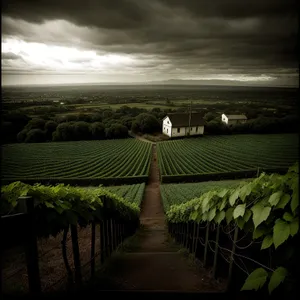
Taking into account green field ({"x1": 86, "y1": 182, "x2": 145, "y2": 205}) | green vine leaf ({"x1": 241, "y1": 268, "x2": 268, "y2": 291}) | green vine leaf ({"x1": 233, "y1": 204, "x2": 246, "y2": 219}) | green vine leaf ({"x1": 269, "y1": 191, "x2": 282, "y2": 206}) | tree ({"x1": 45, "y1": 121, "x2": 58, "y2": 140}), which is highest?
tree ({"x1": 45, "y1": 121, "x2": 58, "y2": 140})

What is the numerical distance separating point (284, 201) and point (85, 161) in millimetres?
34012

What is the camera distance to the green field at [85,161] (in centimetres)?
2728

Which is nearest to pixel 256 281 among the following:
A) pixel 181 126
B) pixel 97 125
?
pixel 97 125

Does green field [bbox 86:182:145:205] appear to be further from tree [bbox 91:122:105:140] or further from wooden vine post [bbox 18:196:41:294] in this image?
wooden vine post [bbox 18:196:41:294]

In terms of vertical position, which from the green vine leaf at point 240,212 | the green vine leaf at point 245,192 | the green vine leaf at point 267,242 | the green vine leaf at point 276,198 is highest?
the green vine leaf at point 276,198

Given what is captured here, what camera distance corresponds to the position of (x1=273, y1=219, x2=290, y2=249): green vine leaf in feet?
4.49

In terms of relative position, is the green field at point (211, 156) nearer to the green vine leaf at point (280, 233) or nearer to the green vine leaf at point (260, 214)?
the green vine leaf at point (260, 214)

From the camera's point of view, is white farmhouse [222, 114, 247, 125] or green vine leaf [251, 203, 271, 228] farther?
white farmhouse [222, 114, 247, 125]

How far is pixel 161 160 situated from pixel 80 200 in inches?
1165

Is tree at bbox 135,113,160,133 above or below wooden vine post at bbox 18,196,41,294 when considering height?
above

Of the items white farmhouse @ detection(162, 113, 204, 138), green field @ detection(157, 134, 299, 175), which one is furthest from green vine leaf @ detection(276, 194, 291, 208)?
green field @ detection(157, 134, 299, 175)

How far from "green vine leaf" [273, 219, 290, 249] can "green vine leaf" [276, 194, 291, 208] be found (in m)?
0.10

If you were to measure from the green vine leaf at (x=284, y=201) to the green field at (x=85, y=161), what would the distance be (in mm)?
25263

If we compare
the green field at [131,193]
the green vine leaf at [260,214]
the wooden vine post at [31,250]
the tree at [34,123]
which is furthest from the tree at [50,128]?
the green vine leaf at [260,214]
